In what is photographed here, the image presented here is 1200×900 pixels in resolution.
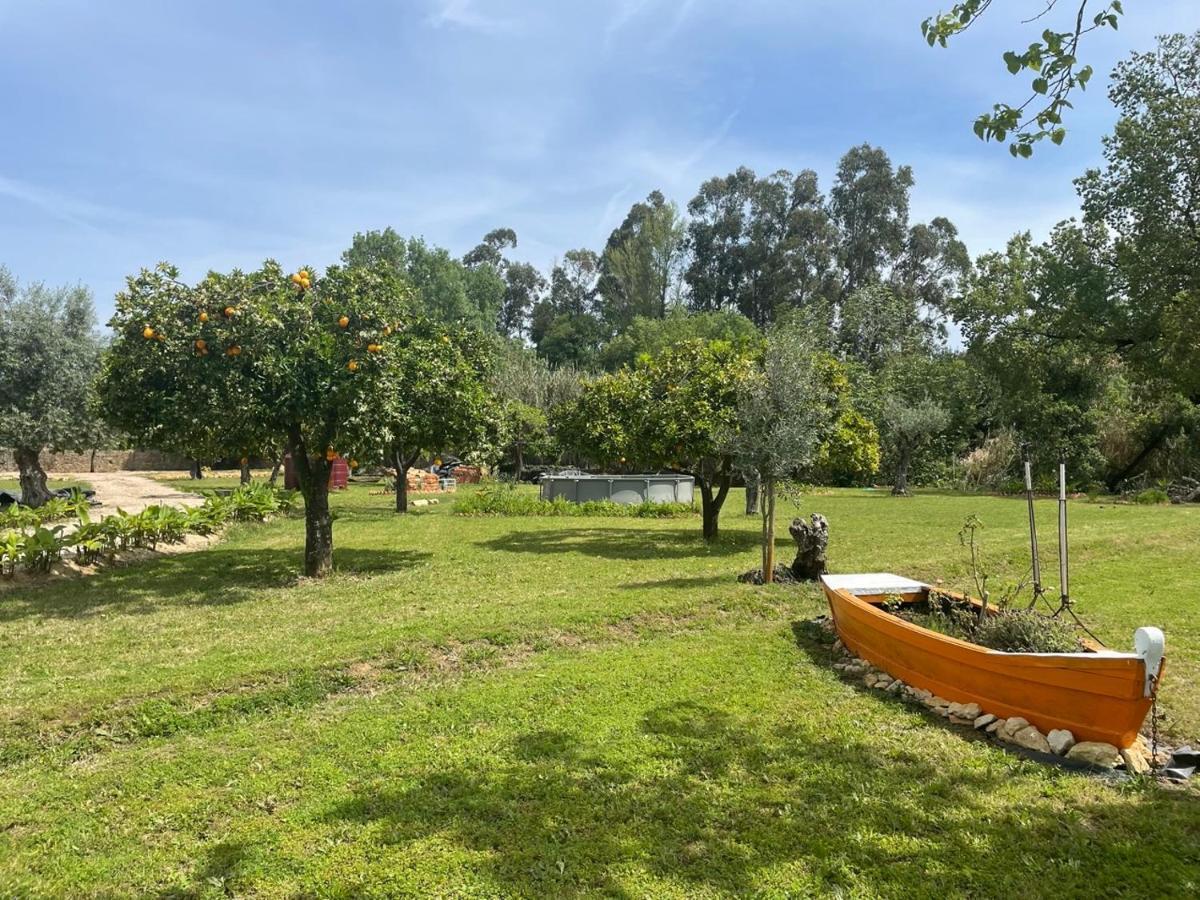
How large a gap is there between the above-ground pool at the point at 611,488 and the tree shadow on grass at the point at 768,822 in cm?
1821

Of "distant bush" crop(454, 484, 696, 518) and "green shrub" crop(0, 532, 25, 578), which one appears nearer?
"green shrub" crop(0, 532, 25, 578)

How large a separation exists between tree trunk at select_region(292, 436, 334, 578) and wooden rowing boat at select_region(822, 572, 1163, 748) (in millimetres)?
7602

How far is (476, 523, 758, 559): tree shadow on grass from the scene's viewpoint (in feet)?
45.0

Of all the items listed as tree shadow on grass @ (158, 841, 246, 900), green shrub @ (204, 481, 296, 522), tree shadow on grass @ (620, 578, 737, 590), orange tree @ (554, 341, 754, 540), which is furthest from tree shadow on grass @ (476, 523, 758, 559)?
tree shadow on grass @ (158, 841, 246, 900)

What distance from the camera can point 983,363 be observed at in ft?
102

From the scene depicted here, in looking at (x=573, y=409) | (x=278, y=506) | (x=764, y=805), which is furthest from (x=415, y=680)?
(x=278, y=506)

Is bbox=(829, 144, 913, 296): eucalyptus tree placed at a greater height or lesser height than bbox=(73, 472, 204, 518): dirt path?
greater

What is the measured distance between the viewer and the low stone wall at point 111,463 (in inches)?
1631

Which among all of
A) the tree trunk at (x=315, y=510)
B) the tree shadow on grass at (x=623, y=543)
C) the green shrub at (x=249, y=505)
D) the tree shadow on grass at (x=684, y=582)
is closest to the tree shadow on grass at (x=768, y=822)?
the tree shadow on grass at (x=684, y=582)

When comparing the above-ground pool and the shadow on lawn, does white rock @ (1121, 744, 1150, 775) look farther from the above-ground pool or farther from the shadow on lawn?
the above-ground pool

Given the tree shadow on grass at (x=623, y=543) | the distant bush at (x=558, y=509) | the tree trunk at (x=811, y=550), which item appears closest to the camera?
the tree trunk at (x=811, y=550)

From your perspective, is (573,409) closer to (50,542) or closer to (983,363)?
(50,542)

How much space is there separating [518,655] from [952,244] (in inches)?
2441

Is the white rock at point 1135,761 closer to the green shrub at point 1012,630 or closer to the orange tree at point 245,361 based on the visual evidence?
the green shrub at point 1012,630
